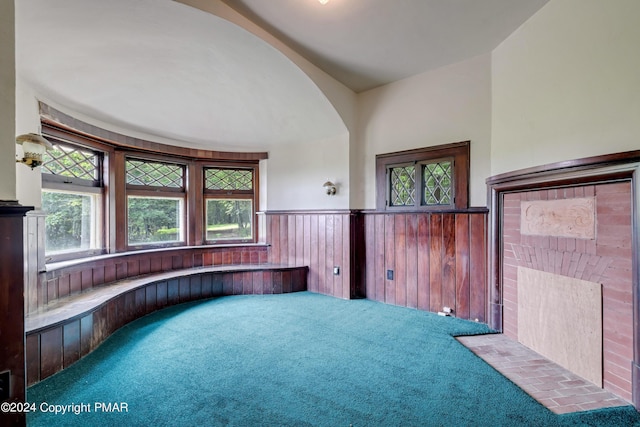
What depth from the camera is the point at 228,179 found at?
4809 millimetres

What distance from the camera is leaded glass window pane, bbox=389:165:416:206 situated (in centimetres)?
367

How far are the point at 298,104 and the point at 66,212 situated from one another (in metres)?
3.00

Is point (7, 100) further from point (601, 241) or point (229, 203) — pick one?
point (601, 241)

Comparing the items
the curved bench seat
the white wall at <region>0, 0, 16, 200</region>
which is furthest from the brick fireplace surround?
the white wall at <region>0, 0, 16, 200</region>

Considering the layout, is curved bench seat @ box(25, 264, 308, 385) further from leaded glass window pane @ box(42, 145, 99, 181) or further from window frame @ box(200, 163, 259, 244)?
leaded glass window pane @ box(42, 145, 99, 181)

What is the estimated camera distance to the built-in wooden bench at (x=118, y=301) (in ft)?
6.87

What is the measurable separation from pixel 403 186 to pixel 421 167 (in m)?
0.34

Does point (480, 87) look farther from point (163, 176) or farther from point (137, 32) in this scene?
point (163, 176)

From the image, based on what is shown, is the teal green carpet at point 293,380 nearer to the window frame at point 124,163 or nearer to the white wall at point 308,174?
the window frame at point 124,163

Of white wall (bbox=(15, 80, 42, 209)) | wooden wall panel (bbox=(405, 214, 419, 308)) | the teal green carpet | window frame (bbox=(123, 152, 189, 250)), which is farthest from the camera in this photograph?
window frame (bbox=(123, 152, 189, 250))

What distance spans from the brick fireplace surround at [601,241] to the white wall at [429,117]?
66 centimetres

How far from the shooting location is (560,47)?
230cm

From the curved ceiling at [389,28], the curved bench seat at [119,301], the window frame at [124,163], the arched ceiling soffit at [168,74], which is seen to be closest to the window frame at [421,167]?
the arched ceiling soffit at [168,74]

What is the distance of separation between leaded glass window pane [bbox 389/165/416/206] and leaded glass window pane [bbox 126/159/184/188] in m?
3.23
